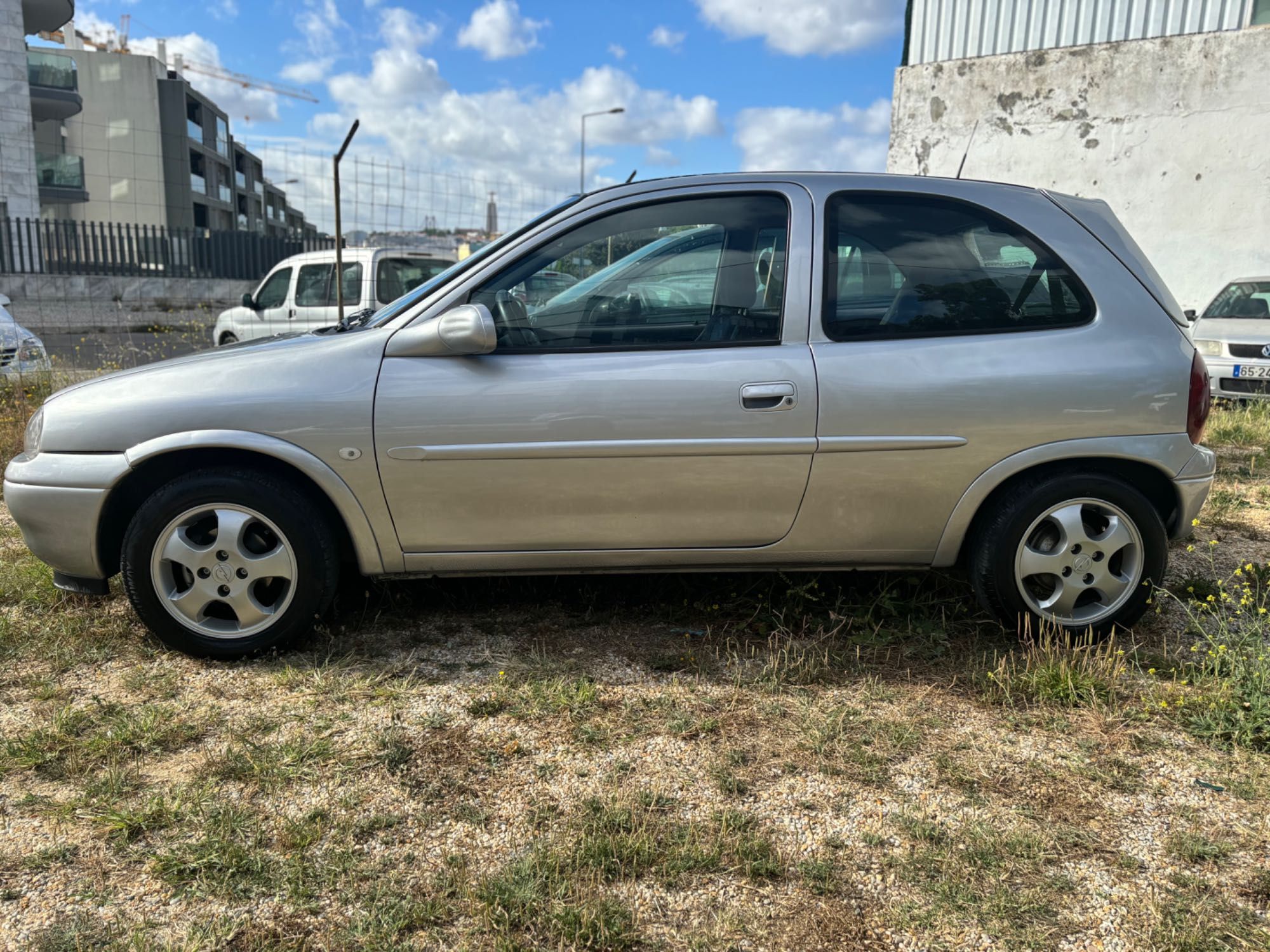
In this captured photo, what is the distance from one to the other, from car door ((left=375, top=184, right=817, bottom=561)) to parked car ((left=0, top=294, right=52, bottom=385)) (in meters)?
5.75

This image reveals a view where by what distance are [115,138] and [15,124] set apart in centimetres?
2176

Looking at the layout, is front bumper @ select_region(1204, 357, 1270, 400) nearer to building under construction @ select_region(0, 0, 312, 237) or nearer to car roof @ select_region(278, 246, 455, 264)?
car roof @ select_region(278, 246, 455, 264)

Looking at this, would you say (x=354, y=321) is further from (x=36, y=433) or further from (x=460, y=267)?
(x=36, y=433)

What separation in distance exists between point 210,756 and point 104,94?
55627 mm

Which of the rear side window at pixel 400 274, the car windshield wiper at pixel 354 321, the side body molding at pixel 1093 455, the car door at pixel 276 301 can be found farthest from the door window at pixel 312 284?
the side body molding at pixel 1093 455

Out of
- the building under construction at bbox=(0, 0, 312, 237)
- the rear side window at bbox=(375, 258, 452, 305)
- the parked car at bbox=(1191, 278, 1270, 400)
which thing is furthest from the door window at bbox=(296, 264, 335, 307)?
the building under construction at bbox=(0, 0, 312, 237)

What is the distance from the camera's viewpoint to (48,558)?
336 centimetres

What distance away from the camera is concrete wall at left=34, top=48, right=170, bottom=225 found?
37.0m

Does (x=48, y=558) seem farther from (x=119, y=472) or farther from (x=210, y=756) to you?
(x=210, y=756)

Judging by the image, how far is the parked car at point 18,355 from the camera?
7496mm

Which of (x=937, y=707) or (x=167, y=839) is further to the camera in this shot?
(x=937, y=707)

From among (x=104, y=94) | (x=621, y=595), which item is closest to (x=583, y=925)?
(x=621, y=595)

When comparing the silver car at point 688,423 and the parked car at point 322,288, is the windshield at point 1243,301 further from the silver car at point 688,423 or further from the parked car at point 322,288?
the parked car at point 322,288

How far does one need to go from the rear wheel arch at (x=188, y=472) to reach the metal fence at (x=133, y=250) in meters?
18.8
